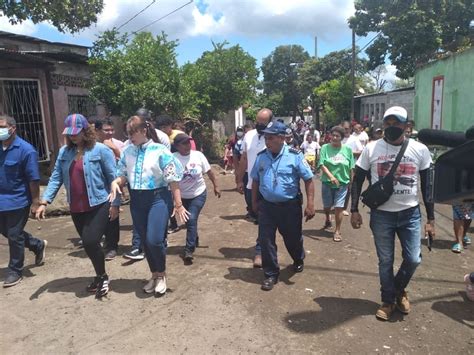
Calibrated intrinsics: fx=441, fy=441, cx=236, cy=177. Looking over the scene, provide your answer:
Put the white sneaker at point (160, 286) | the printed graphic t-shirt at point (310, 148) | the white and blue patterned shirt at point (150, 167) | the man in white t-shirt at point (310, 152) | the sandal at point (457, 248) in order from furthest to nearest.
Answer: the printed graphic t-shirt at point (310, 148) → the man in white t-shirt at point (310, 152) → the sandal at point (457, 248) → the white sneaker at point (160, 286) → the white and blue patterned shirt at point (150, 167)

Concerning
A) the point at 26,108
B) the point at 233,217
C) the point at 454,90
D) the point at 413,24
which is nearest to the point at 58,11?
the point at 26,108

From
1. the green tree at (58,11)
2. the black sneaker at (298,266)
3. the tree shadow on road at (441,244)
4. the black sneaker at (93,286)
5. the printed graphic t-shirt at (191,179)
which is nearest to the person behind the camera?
the black sneaker at (93,286)

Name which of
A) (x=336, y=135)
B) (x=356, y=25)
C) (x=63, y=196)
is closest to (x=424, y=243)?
(x=336, y=135)

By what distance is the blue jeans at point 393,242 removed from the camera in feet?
12.2

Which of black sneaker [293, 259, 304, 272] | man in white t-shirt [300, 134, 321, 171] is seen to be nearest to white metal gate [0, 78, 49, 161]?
man in white t-shirt [300, 134, 321, 171]

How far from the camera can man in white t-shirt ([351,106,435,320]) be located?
3.67 metres

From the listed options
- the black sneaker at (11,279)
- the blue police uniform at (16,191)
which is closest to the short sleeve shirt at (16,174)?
the blue police uniform at (16,191)

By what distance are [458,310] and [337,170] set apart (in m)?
2.71

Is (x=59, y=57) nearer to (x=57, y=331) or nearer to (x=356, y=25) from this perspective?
(x=57, y=331)

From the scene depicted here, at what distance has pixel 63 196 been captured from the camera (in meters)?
8.31

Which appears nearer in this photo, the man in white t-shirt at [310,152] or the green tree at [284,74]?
the man in white t-shirt at [310,152]

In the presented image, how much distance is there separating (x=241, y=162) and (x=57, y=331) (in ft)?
9.49

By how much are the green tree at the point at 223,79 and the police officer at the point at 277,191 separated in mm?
11778

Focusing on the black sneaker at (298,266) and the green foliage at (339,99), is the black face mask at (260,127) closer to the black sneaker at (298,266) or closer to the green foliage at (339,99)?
the black sneaker at (298,266)
